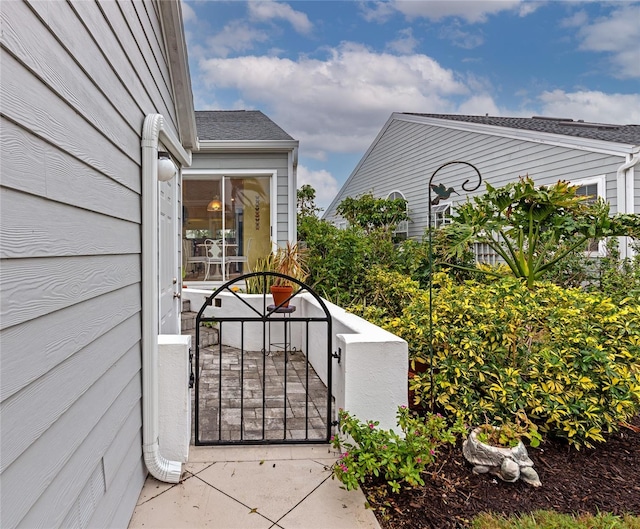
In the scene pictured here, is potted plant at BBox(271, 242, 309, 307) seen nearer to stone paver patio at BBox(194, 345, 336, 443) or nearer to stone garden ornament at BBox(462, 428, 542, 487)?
stone paver patio at BBox(194, 345, 336, 443)

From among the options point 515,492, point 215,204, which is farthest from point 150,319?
point 215,204

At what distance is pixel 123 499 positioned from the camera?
1988 mm

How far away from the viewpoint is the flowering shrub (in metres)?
2.28

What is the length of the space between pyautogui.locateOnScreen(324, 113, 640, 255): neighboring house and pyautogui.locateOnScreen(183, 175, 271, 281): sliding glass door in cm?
345

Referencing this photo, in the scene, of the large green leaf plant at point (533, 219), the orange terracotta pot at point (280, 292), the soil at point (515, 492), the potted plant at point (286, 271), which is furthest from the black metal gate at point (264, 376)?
the large green leaf plant at point (533, 219)

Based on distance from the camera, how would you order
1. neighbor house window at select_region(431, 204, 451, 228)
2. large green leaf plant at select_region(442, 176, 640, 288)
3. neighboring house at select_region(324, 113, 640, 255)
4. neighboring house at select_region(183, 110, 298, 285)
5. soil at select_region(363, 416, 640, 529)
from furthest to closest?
neighbor house window at select_region(431, 204, 451, 228) < neighboring house at select_region(183, 110, 298, 285) < neighboring house at select_region(324, 113, 640, 255) < large green leaf plant at select_region(442, 176, 640, 288) < soil at select_region(363, 416, 640, 529)

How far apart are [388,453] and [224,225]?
5942 millimetres

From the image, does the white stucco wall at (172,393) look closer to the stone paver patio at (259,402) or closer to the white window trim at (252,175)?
the stone paver patio at (259,402)

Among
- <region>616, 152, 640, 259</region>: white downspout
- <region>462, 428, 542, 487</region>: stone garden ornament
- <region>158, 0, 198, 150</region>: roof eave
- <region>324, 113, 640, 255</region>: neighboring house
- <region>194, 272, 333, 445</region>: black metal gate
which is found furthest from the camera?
<region>324, 113, 640, 255</region>: neighboring house

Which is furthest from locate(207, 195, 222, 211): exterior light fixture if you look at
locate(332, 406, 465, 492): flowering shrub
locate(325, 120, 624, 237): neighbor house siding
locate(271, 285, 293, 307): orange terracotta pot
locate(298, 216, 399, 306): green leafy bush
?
locate(332, 406, 465, 492): flowering shrub

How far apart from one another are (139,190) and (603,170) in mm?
7608

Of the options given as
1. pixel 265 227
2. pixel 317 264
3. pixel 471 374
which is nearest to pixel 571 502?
pixel 471 374

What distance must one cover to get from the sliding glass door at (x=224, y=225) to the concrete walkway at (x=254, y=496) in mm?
5052

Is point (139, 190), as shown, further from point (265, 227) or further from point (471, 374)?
point (265, 227)
